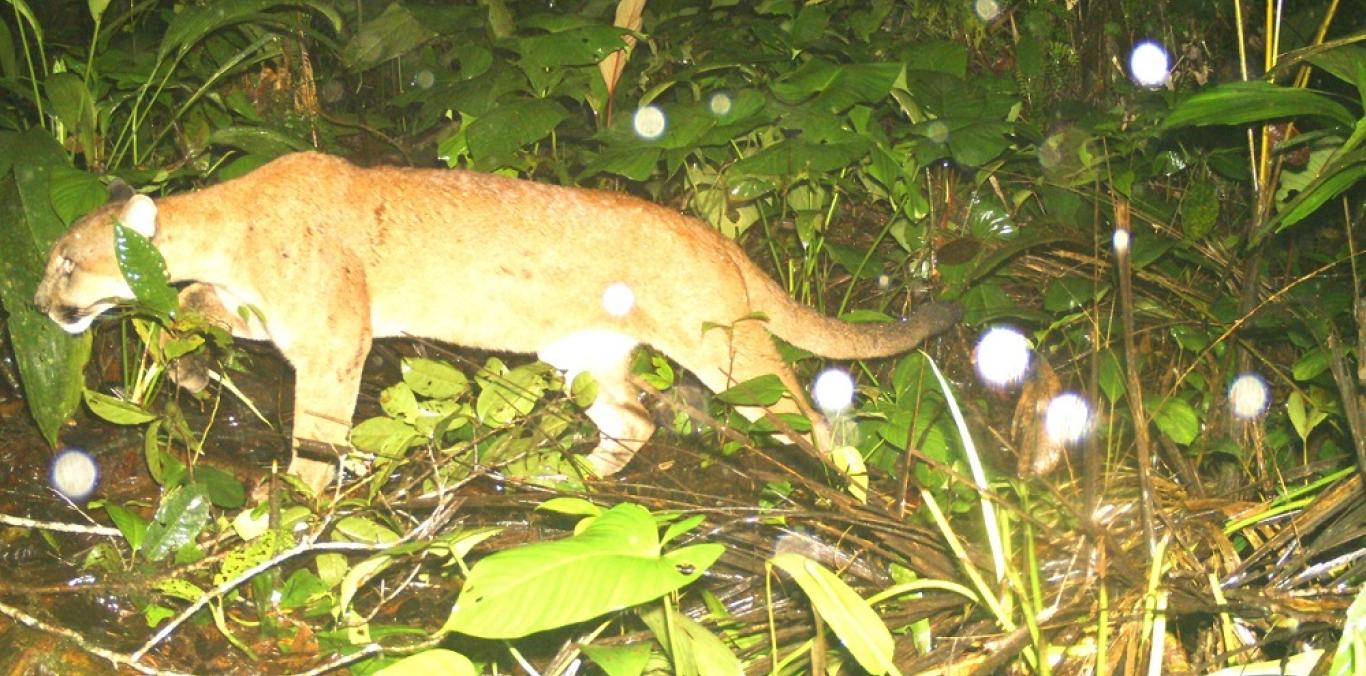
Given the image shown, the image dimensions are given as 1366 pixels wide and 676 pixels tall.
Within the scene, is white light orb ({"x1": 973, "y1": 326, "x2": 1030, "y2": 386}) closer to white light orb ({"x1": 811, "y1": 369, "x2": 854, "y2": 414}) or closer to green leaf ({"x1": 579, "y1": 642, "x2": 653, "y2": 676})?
white light orb ({"x1": 811, "y1": 369, "x2": 854, "y2": 414})

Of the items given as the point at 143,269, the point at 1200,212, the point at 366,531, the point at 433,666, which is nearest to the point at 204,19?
the point at 143,269

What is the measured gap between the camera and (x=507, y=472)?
4.70m

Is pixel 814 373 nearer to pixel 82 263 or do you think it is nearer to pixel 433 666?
pixel 82 263

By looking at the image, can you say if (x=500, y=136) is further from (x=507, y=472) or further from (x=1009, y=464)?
(x=1009, y=464)

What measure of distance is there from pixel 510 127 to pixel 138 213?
64.2 inches

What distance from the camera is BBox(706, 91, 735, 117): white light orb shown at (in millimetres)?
5289

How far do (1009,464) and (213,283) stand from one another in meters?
3.68

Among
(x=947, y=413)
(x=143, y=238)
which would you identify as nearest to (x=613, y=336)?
(x=947, y=413)

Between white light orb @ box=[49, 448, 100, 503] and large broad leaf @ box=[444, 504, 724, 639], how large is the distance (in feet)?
9.60

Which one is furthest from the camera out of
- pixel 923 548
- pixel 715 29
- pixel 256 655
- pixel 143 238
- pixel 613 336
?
pixel 715 29

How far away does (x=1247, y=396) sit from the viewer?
4531 millimetres

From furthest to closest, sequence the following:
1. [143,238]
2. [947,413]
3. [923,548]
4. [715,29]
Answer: [715,29] → [947,413] → [143,238] → [923,548]

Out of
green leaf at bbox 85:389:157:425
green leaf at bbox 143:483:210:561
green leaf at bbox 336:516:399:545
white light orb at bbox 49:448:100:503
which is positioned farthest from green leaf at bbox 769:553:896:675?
white light orb at bbox 49:448:100:503

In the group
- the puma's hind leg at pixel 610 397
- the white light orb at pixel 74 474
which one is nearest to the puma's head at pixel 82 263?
the white light orb at pixel 74 474
